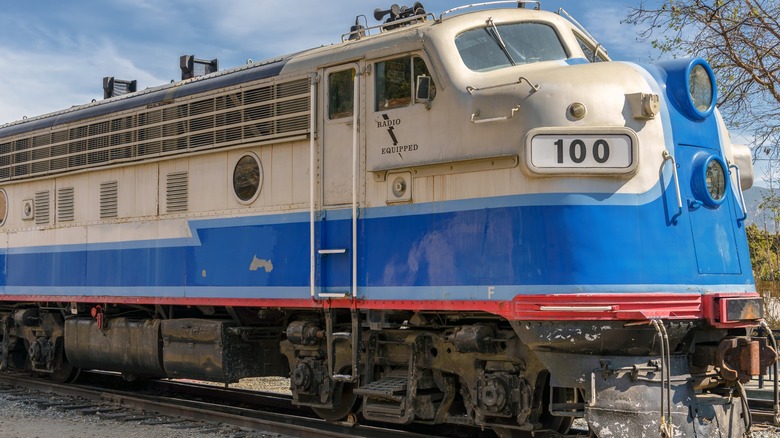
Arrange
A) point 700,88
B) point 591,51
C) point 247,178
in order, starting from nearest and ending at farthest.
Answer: point 700,88
point 591,51
point 247,178

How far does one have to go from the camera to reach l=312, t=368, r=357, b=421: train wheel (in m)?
9.14

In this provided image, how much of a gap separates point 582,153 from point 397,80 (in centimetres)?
216

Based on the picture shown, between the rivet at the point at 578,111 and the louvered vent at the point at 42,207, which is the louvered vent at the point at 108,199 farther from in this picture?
the rivet at the point at 578,111

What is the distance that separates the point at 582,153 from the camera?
7094 mm

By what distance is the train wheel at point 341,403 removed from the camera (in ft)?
30.0

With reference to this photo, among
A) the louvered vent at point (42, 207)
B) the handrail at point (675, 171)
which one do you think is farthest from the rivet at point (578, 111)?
the louvered vent at point (42, 207)

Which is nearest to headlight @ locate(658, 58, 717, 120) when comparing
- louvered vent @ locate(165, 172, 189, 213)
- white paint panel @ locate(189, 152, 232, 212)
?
white paint panel @ locate(189, 152, 232, 212)

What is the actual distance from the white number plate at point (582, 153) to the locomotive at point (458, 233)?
17mm

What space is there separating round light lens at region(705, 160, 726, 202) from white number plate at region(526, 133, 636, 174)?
43.1 inches

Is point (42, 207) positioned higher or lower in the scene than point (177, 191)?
higher

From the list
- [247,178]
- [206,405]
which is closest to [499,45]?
[247,178]

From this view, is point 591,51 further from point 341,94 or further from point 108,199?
point 108,199

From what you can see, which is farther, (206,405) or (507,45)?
(206,405)

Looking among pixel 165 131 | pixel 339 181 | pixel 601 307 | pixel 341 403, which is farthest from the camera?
pixel 165 131
